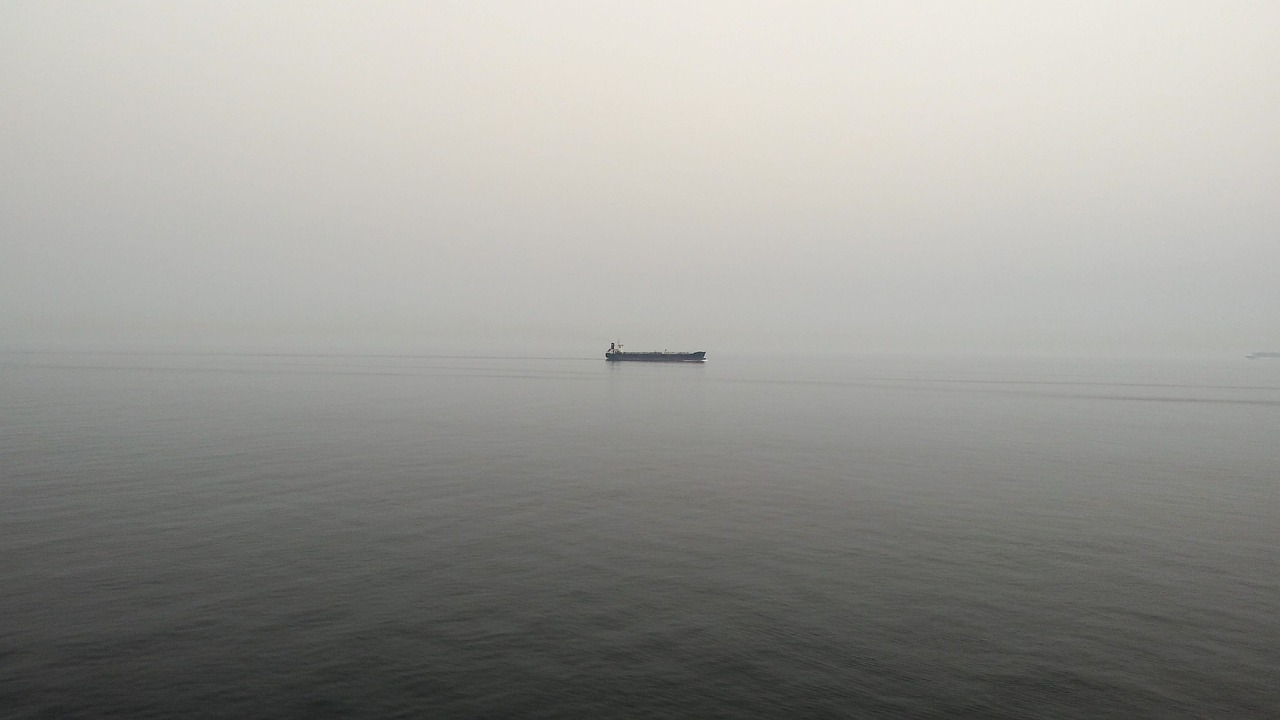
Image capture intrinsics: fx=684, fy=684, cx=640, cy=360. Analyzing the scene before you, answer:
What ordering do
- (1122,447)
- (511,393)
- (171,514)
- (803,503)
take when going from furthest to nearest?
(511,393), (1122,447), (803,503), (171,514)

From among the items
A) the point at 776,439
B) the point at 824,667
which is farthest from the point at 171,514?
the point at 776,439

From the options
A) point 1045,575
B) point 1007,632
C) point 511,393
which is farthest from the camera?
point 511,393

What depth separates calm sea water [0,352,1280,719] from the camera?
72.2 ft

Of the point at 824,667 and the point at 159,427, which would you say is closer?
the point at 824,667

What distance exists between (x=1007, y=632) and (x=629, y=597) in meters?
15.3

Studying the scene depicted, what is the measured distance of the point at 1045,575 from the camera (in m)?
34.0

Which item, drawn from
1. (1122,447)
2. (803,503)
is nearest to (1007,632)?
(803,503)

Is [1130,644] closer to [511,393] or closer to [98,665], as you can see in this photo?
[98,665]

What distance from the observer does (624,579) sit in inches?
1282

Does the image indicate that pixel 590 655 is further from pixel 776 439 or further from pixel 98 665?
pixel 776 439

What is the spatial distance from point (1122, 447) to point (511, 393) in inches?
4108

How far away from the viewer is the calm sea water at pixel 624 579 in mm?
22016

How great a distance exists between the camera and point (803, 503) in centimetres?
4891

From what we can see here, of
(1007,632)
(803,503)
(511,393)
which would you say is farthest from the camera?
(511,393)
